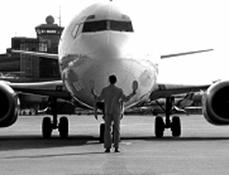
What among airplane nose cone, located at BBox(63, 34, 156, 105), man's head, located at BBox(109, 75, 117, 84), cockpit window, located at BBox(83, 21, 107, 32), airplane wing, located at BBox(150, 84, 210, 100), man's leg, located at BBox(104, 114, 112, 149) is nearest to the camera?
man's leg, located at BBox(104, 114, 112, 149)

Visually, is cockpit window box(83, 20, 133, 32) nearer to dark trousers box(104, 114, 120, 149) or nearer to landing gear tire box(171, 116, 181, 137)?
dark trousers box(104, 114, 120, 149)

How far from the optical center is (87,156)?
1391cm

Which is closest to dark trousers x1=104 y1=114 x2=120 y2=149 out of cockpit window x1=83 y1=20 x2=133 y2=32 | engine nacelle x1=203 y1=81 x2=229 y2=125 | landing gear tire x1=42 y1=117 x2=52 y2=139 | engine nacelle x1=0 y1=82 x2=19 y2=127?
cockpit window x1=83 y1=20 x2=133 y2=32

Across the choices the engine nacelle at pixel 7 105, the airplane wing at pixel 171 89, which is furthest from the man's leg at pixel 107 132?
the airplane wing at pixel 171 89

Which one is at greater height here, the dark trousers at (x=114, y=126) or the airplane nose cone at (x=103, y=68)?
the airplane nose cone at (x=103, y=68)

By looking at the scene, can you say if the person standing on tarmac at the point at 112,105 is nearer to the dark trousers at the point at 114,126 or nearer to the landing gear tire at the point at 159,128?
the dark trousers at the point at 114,126

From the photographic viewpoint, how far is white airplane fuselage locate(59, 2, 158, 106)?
17234mm

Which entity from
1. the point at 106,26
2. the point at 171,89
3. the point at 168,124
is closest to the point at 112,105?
the point at 106,26

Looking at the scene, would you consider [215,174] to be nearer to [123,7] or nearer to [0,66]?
[123,7]

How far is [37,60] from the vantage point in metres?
163

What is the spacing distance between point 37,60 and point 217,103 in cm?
14300

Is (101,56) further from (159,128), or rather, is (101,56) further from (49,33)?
(49,33)

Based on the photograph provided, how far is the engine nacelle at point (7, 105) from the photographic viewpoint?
67.5ft

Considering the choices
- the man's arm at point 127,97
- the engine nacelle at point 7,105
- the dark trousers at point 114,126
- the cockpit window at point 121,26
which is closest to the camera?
the dark trousers at point 114,126
